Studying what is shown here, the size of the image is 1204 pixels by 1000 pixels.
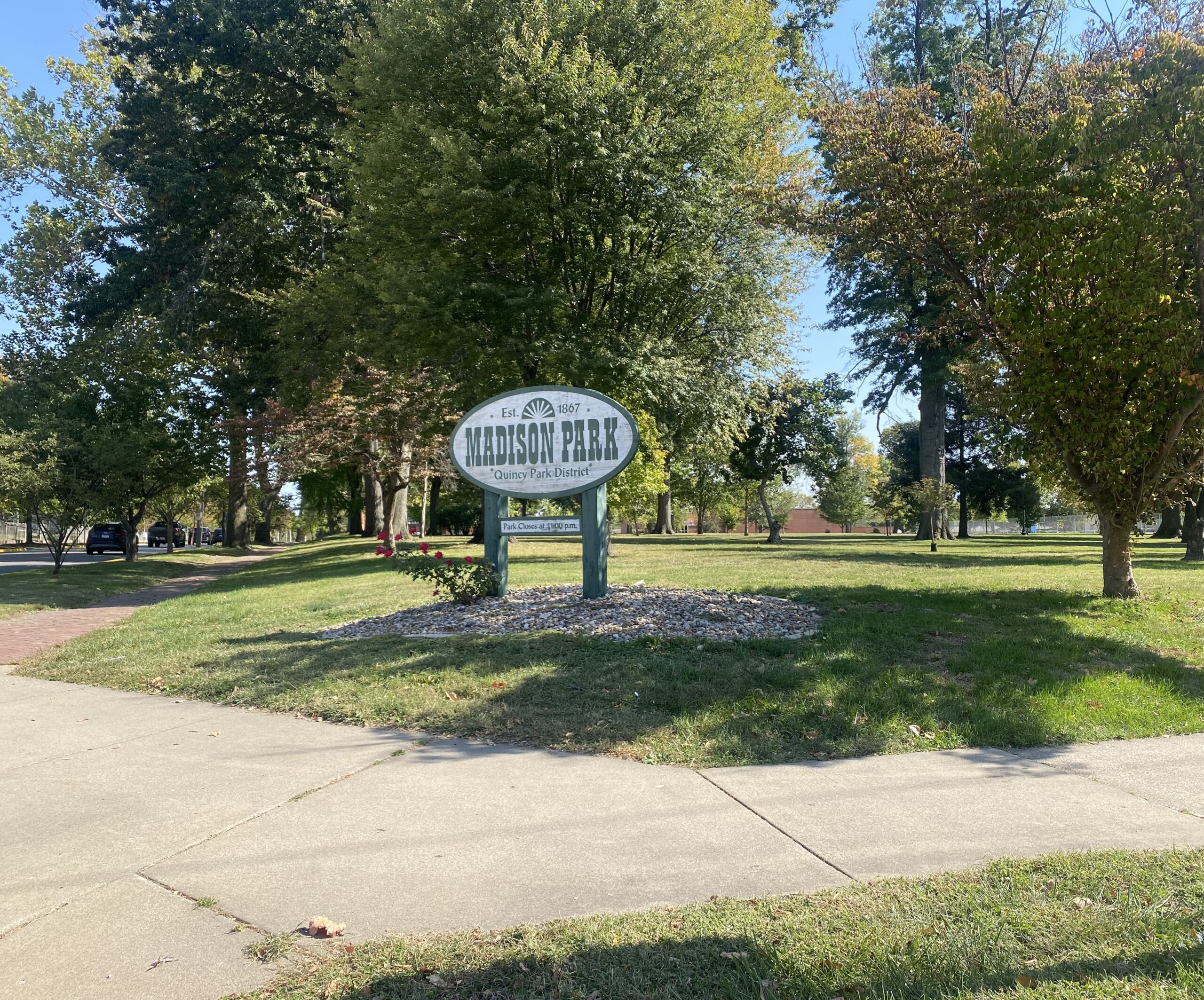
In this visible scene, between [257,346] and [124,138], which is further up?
[124,138]

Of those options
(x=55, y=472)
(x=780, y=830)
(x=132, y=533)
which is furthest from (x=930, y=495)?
(x=780, y=830)

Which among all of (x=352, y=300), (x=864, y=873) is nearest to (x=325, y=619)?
(x=864, y=873)

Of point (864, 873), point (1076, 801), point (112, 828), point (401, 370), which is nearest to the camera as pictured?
point (864, 873)

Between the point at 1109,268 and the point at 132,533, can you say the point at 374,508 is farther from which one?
the point at 1109,268

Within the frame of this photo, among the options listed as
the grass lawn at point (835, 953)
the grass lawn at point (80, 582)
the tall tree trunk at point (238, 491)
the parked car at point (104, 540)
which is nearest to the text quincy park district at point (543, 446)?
the grass lawn at point (835, 953)

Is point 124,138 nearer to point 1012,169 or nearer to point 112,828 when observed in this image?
point 1012,169

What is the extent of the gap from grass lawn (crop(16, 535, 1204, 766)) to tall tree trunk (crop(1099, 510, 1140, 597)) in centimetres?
27

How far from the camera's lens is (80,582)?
792 inches

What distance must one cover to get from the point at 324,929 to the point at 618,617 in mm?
5820

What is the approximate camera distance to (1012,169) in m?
9.44

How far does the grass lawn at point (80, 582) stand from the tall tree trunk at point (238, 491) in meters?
3.77

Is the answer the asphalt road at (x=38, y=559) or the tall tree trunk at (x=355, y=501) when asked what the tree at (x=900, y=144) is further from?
the tall tree trunk at (x=355, y=501)

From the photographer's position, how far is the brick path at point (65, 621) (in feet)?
33.9

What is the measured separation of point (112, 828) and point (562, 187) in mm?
13871
